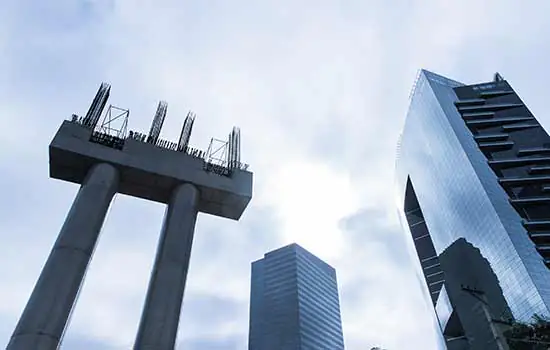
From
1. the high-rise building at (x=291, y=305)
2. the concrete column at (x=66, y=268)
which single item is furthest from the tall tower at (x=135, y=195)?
the high-rise building at (x=291, y=305)

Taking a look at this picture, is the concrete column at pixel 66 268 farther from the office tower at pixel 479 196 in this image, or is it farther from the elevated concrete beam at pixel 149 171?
the office tower at pixel 479 196

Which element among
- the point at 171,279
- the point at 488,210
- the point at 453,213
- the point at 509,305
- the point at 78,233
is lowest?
the point at 171,279

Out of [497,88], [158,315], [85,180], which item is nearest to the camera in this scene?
[158,315]

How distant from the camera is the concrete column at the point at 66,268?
45.4 ft

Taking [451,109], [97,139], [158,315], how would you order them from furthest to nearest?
[451,109]
[97,139]
[158,315]

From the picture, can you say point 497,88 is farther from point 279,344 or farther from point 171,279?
point 279,344

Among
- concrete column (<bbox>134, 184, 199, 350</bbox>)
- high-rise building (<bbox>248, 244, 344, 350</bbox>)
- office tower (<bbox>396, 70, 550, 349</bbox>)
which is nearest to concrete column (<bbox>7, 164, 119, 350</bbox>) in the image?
concrete column (<bbox>134, 184, 199, 350</bbox>)

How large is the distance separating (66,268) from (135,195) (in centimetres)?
683

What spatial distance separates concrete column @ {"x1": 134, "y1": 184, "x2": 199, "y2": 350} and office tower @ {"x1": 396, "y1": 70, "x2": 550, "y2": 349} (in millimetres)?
46461

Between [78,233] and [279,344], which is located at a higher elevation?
[279,344]

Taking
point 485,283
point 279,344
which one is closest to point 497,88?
point 485,283

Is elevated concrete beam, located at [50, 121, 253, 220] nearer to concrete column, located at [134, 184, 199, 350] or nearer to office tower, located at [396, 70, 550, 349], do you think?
concrete column, located at [134, 184, 199, 350]

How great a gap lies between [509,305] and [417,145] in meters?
49.9

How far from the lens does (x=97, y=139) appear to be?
20.4 meters
